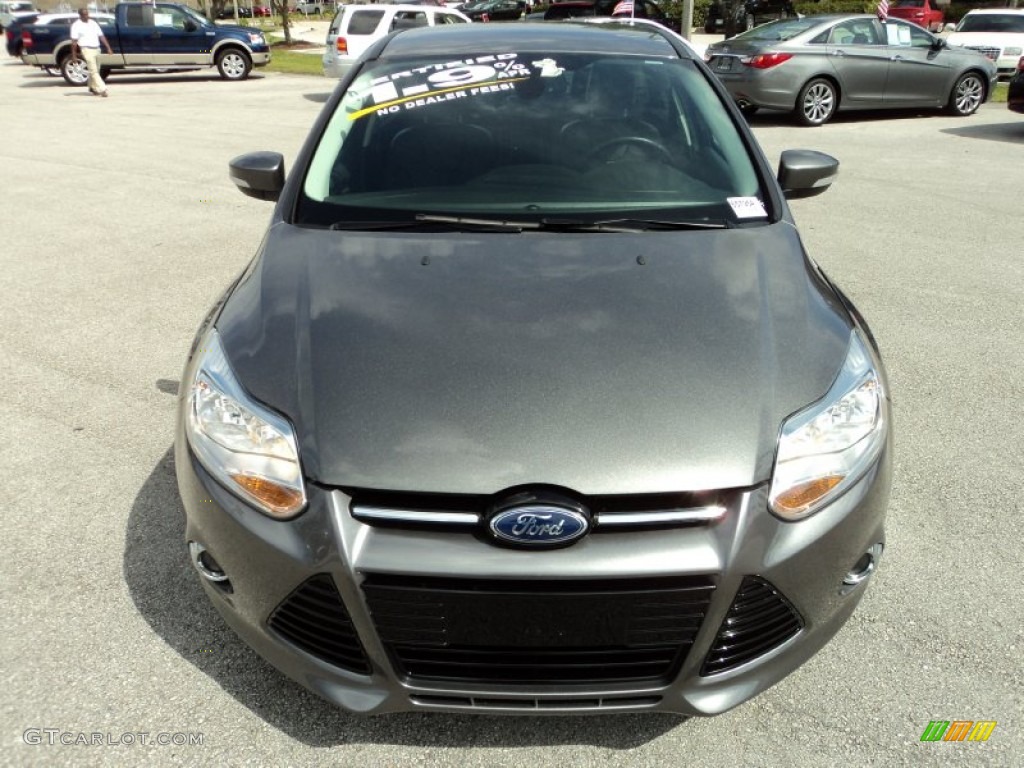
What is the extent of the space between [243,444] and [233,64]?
20.5 m

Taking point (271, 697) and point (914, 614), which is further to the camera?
point (914, 614)

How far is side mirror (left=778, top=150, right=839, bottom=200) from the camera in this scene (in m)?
3.38

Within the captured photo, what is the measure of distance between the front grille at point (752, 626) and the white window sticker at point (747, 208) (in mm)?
1409

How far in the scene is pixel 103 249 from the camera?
6656 mm

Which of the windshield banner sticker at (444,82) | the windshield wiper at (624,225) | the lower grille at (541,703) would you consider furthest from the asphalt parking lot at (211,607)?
the windshield banner sticker at (444,82)

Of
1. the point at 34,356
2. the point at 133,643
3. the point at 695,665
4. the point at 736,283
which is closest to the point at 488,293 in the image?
the point at 736,283

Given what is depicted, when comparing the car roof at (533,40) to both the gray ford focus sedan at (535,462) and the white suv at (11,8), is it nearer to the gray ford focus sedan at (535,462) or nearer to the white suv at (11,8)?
the gray ford focus sedan at (535,462)

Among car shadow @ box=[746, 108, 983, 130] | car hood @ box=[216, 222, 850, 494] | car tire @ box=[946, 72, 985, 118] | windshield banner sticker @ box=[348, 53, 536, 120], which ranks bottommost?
car shadow @ box=[746, 108, 983, 130]

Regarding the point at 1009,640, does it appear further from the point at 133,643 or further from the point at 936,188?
the point at 936,188

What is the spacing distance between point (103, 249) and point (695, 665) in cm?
A: 620

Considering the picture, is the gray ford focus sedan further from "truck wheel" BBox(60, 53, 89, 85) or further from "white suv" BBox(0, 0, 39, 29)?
"white suv" BBox(0, 0, 39, 29)

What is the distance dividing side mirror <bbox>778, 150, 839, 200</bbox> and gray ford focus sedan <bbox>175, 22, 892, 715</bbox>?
30.4 inches

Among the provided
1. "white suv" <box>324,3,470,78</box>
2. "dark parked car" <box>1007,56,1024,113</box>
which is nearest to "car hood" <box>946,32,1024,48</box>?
"dark parked car" <box>1007,56,1024,113</box>

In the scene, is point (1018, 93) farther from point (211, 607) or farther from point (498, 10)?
point (498, 10)
